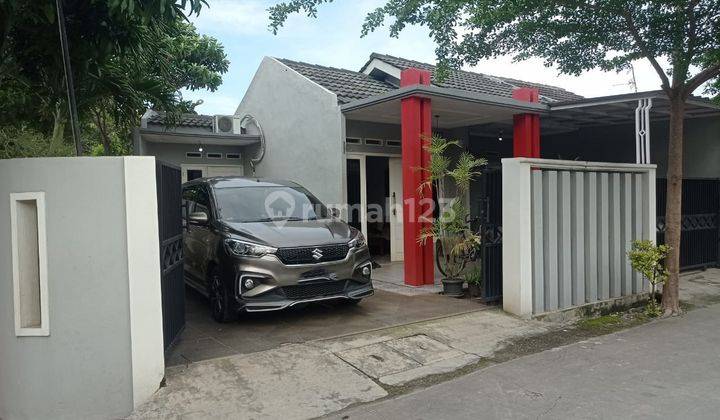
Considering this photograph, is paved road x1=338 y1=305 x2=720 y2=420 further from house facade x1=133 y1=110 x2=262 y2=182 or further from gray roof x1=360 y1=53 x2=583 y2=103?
house facade x1=133 y1=110 x2=262 y2=182

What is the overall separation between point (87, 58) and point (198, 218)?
7.30 feet

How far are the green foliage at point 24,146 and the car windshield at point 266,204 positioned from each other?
9.33ft

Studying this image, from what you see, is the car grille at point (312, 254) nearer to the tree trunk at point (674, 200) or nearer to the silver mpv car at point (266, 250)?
the silver mpv car at point (266, 250)

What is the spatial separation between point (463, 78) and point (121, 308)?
10.9 m

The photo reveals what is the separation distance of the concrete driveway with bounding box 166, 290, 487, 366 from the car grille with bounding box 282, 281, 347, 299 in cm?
38

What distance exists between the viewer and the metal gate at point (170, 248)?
4.75 m

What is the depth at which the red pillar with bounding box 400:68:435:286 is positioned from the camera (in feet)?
27.9

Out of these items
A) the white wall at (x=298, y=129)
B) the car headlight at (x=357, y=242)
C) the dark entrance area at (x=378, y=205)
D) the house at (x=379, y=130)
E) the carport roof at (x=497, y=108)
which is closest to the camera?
the car headlight at (x=357, y=242)

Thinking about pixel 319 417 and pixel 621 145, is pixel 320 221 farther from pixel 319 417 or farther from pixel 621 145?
pixel 621 145

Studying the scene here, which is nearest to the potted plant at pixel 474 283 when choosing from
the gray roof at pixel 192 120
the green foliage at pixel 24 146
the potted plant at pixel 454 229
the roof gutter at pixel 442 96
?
the potted plant at pixel 454 229

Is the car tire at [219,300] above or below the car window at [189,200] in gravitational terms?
below

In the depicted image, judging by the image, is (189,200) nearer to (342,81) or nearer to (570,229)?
(342,81)

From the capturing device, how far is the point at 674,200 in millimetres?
7434

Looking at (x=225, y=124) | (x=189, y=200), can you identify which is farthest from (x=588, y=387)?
(x=225, y=124)
